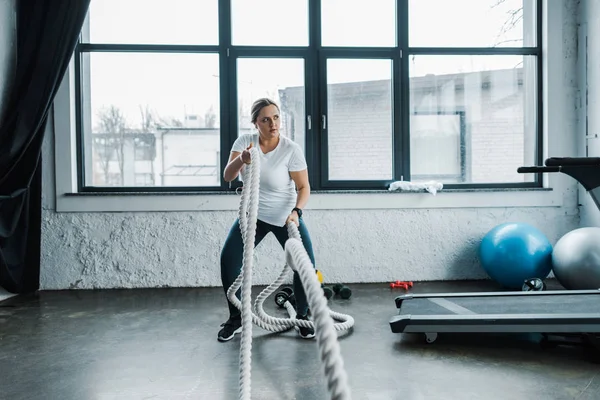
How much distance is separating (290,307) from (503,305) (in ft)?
4.10

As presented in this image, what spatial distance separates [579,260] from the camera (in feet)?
11.4

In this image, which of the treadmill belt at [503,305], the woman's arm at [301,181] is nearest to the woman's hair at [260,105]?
the woman's arm at [301,181]

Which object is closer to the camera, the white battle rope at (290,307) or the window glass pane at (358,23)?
the white battle rope at (290,307)

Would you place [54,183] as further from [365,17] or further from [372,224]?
[365,17]

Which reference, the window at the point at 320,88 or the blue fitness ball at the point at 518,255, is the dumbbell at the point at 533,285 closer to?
the blue fitness ball at the point at 518,255

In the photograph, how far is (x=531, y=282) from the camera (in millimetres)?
3562

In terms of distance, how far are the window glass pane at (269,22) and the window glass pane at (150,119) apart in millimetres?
329

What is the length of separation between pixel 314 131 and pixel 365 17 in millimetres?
1101

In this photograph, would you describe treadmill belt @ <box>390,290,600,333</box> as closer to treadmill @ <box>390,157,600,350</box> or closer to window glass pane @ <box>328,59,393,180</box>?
treadmill @ <box>390,157,600,350</box>

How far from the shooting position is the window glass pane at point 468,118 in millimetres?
4590

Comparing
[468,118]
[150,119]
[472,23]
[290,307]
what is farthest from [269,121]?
[472,23]

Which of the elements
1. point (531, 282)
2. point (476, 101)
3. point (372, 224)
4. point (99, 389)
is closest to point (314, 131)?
point (372, 224)

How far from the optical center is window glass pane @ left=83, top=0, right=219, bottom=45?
173 inches

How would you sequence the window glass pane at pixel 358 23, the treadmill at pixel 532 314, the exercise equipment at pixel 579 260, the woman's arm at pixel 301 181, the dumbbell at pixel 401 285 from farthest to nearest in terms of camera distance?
1. the window glass pane at pixel 358 23
2. the dumbbell at pixel 401 285
3. the exercise equipment at pixel 579 260
4. the woman's arm at pixel 301 181
5. the treadmill at pixel 532 314
